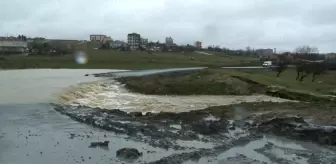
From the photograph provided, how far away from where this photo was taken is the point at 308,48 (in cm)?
19938

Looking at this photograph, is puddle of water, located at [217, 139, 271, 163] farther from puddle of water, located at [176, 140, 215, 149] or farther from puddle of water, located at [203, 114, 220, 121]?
puddle of water, located at [203, 114, 220, 121]

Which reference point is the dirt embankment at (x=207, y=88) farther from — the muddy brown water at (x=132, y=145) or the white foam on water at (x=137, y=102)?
the muddy brown water at (x=132, y=145)

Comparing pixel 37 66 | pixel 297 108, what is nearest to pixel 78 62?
pixel 37 66

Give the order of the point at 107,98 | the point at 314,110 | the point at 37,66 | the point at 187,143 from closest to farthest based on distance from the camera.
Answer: the point at 187,143
the point at 314,110
the point at 107,98
the point at 37,66

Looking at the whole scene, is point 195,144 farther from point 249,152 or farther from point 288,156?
point 288,156

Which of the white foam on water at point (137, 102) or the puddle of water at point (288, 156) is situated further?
the white foam on water at point (137, 102)

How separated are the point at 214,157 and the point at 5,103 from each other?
2270 centimetres

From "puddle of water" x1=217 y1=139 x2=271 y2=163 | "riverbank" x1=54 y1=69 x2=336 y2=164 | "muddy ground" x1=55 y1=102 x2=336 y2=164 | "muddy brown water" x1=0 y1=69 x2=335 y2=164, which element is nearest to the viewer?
"muddy brown water" x1=0 y1=69 x2=335 y2=164

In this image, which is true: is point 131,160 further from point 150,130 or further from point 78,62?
point 78,62

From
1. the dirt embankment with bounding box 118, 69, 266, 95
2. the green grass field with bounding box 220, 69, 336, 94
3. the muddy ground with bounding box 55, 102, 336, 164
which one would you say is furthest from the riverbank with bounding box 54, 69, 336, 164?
the green grass field with bounding box 220, 69, 336, 94

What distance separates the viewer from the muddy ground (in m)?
17.8

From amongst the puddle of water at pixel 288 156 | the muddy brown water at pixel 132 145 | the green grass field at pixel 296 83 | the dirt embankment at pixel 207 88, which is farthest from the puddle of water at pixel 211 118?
the green grass field at pixel 296 83

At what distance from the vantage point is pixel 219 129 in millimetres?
23312

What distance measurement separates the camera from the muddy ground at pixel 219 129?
17844 mm
